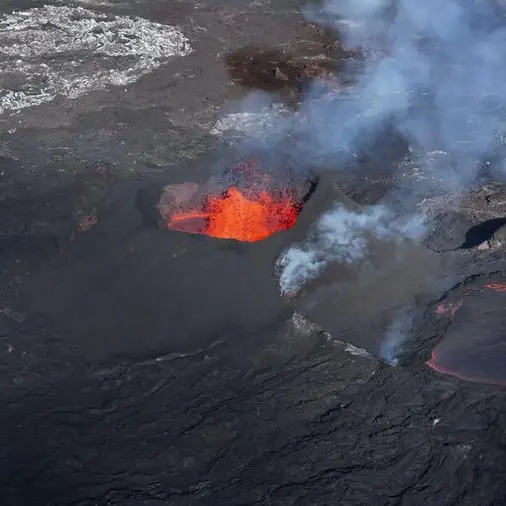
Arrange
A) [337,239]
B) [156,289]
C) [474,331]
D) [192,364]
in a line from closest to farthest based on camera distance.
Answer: [192,364]
[474,331]
[156,289]
[337,239]

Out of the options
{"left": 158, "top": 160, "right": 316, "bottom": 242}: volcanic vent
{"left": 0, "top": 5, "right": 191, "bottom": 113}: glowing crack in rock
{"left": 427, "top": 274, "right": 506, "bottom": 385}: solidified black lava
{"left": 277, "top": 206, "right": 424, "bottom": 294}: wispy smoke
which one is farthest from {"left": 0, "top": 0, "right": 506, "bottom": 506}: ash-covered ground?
{"left": 0, "top": 5, "right": 191, "bottom": 113}: glowing crack in rock

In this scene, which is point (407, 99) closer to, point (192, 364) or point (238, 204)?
point (238, 204)

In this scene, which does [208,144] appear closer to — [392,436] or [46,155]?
[46,155]

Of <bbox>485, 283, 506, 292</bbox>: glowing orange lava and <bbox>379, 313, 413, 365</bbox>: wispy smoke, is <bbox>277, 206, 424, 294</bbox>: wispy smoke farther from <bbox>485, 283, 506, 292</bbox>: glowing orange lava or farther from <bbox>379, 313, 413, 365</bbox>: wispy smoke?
<bbox>485, 283, 506, 292</bbox>: glowing orange lava

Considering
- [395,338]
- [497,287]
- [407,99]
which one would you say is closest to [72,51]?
[407,99]

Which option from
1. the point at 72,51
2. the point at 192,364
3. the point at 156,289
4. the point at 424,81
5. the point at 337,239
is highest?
the point at 72,51

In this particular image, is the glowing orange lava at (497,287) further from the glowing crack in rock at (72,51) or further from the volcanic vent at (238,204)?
the glowing crack in rock at (72,51)

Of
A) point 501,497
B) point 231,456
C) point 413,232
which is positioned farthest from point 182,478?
point 413,232
